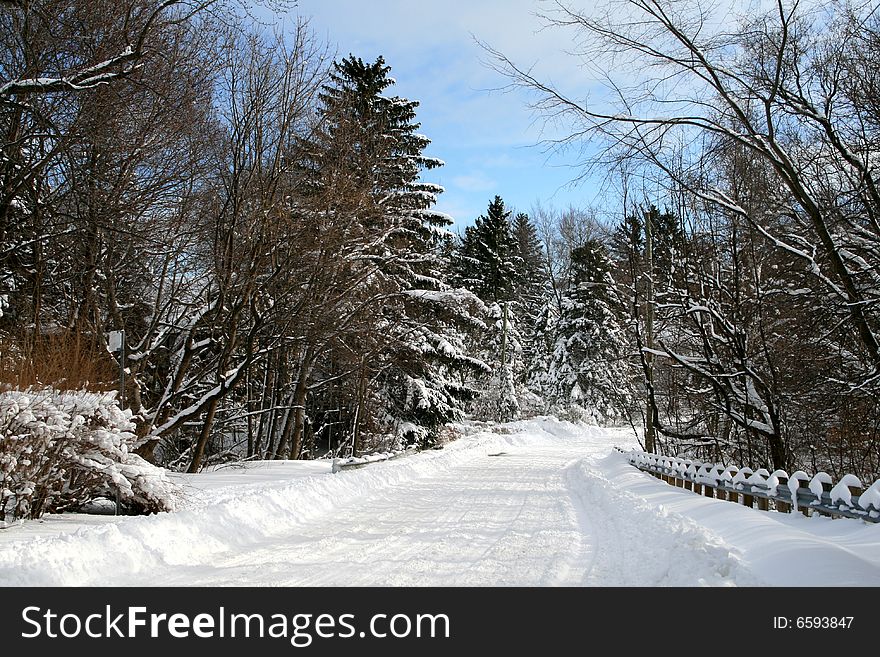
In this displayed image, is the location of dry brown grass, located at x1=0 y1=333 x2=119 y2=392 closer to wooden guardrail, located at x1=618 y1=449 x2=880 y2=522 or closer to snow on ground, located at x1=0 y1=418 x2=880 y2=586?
snow on ground, located at x1=0 y1=418 x2=880 y2=586

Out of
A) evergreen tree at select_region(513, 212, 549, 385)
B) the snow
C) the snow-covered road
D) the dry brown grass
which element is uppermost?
evergreen tree at select_region(513, 212, 549, 385)

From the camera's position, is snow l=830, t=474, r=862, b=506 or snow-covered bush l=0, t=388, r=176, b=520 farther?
snow-covered bush l=0, t=388, r=176, b=520

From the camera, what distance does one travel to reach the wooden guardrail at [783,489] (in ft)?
23.7

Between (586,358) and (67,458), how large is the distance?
47.8 meters

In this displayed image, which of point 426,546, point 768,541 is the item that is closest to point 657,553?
point 768,541

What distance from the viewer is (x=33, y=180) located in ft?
42.7

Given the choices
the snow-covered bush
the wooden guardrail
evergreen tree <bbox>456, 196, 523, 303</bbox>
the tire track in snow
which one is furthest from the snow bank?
evergreen tree <bbox>456, 196, 523, 303</bbox>

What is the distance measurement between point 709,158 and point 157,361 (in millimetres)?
17338

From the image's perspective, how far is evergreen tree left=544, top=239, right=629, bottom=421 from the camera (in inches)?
2048

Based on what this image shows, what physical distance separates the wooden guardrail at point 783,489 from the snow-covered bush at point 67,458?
8.17 meters

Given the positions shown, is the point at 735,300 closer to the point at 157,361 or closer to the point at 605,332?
the point at 157,361

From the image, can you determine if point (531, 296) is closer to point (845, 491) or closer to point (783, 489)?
point (783, 489)

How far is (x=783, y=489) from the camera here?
8.79 meters

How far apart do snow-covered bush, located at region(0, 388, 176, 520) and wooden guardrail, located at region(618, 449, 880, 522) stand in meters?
8.17
